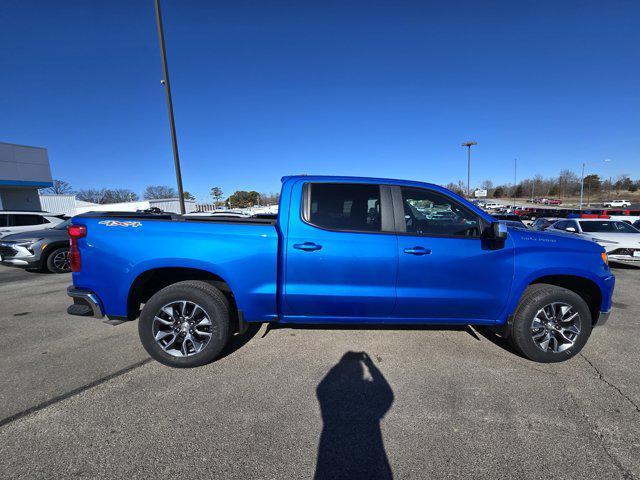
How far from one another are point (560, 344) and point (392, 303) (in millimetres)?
1939

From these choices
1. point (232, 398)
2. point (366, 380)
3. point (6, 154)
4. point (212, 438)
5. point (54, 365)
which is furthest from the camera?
point (6, 154)

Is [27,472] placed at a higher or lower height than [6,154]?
lower

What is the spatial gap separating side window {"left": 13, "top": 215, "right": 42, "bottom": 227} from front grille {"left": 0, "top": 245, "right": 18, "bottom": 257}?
9.05 feet

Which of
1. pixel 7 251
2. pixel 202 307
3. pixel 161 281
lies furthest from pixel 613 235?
pixel 7 251

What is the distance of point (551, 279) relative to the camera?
10.9ft

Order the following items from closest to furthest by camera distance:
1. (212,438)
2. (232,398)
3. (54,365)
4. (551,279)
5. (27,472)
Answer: (27,472)
(212,438)
(232,398)
(54,365)
(551,279)

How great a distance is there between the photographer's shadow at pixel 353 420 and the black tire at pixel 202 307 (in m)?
1.14

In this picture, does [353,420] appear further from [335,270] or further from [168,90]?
[168,90]

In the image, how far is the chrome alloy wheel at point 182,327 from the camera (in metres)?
3.03

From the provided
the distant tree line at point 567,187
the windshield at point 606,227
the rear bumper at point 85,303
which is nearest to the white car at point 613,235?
the windshield at point 606,227

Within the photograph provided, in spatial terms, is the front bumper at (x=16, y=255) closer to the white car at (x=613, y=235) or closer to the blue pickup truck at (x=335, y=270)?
the blue pickup truck at (x=335, y=270)

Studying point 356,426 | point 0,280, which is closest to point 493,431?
point 356,426

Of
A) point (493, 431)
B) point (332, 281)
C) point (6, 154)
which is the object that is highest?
point (6, 154)

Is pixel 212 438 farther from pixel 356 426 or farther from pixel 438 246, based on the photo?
pixel 438 246
